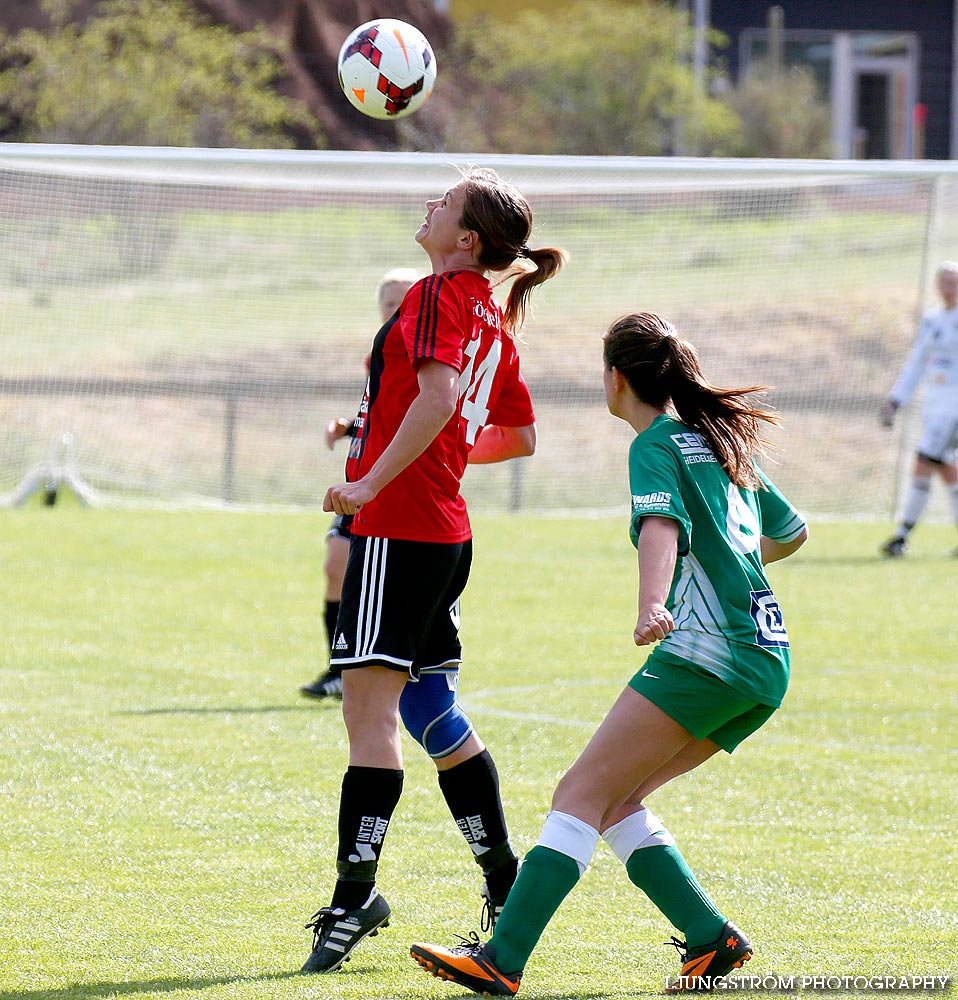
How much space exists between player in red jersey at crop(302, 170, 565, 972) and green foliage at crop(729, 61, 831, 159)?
84.1ft

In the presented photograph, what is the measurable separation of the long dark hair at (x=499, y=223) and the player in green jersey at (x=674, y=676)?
1.54 ft

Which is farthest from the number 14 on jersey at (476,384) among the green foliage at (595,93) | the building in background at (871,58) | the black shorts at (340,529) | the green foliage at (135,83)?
the building in background at (871,58)

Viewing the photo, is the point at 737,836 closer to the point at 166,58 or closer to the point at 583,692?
the point at 583,692

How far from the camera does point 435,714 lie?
13.2 ft

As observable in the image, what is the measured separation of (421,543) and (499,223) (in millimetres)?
865

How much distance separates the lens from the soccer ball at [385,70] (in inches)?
223

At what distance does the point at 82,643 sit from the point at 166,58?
18.0 metres

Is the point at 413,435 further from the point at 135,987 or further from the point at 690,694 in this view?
the point at 135,987

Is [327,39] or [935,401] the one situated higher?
[327,39]

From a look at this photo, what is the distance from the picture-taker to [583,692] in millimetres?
7441

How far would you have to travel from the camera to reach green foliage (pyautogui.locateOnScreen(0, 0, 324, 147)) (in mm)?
23047

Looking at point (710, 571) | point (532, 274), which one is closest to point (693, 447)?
point (710, 571)

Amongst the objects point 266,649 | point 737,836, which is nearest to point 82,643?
point 266,649
